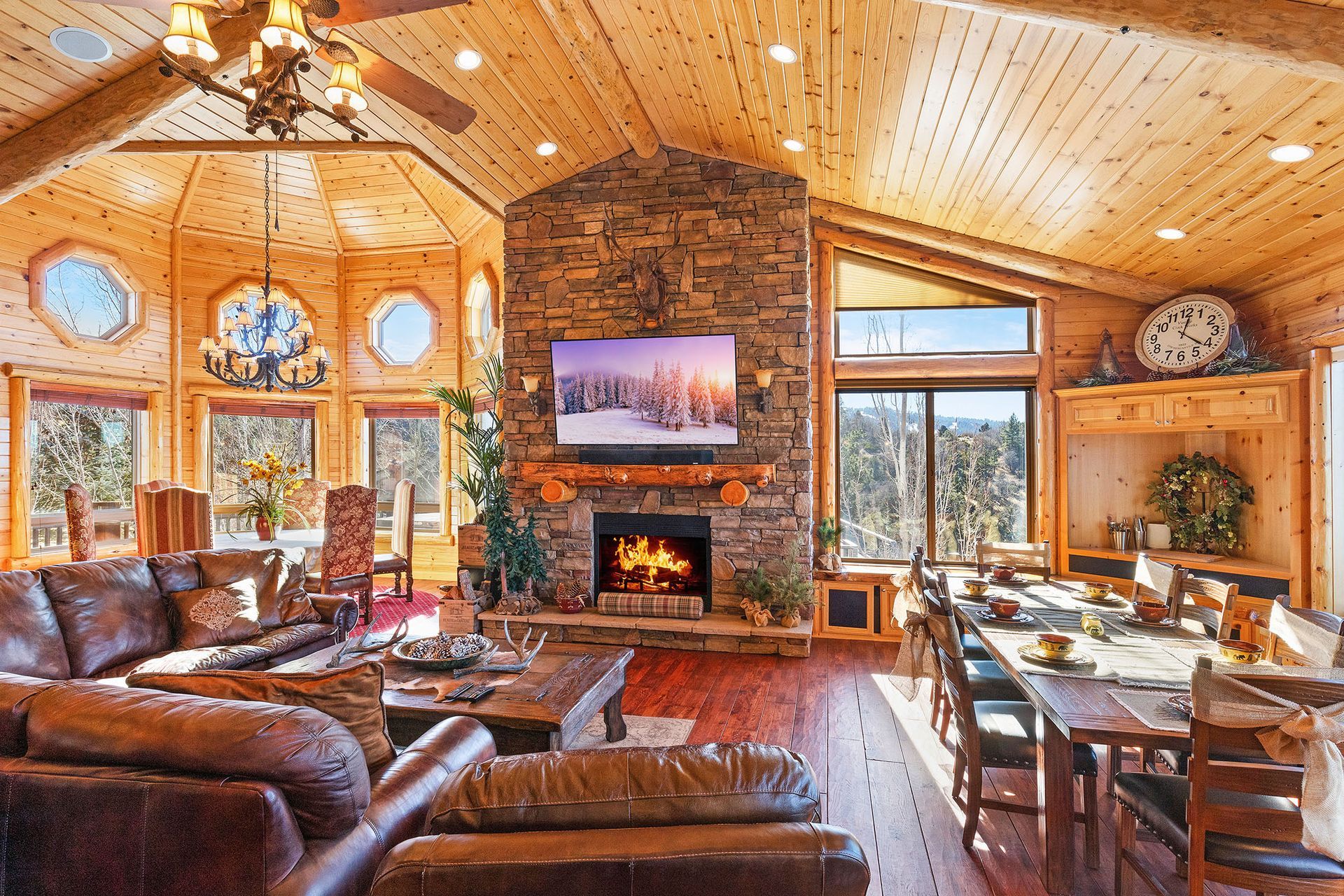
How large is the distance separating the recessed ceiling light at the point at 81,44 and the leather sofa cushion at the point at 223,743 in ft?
12.0

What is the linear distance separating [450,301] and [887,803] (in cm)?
665

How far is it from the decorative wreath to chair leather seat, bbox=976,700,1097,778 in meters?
3.09

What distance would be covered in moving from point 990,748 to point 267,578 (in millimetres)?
4069

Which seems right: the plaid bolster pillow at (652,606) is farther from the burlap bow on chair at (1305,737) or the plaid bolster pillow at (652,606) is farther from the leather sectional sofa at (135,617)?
the burlap bow on chair at (1305,737)

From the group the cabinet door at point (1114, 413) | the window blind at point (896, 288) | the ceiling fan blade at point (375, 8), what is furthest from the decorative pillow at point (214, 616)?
the cabinet door at point (1114, 413)

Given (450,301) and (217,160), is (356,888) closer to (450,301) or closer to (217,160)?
(450,301)

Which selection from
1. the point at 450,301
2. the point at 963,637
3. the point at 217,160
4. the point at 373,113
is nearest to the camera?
the point at 963,637

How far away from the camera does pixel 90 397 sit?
618 cm

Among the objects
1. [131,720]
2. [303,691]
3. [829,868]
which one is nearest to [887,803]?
[829,868]

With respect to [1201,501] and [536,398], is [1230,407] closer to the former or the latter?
[1201,501]

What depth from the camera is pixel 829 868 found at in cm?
112

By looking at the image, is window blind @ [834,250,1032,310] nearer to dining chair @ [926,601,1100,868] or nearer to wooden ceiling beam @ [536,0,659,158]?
wooden ceiling beam @ [536,0,659,158]

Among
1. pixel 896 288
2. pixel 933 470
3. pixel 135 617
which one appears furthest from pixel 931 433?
pixel 135 617

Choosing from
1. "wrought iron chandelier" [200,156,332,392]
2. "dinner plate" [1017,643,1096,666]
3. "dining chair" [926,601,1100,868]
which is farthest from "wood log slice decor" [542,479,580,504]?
"dinner plate" [1017,643,1096,666]
